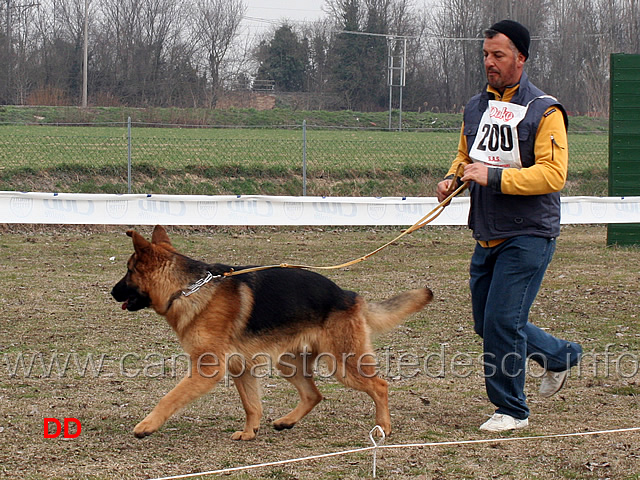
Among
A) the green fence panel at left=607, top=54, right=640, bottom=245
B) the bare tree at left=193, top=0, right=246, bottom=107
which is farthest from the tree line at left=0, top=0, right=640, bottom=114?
the green fence panel at left=607, top=54, right=640, bottom=245

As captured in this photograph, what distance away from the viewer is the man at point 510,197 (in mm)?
3885

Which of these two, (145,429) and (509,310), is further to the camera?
(509,310)

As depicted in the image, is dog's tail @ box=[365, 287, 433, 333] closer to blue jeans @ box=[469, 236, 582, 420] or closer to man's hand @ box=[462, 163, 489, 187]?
blue jeans @ box=[469, 236, 582, 420]

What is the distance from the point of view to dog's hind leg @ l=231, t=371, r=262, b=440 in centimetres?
428

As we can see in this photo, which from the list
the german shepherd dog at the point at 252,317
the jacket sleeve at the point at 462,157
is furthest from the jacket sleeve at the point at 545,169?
the german shepherd dog at the point at 252,317

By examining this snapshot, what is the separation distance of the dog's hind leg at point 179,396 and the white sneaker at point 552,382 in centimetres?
200

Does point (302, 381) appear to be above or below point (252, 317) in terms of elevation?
below

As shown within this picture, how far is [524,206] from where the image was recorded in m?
4.02

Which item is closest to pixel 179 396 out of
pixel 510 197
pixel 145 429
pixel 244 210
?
pixel 145 429

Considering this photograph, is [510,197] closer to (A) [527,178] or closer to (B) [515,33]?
(A) [527,178]

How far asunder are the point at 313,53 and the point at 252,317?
51.9 meters

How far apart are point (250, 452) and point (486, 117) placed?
7.36 feet

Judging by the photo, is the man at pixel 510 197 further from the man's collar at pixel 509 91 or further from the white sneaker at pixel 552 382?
the white sneaker at pixel 552 382

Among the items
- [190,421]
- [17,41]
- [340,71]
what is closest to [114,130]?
[190,421]
